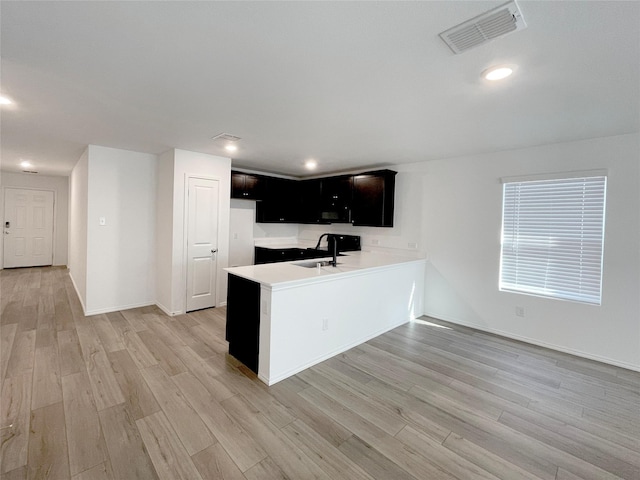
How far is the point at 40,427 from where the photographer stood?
6.46ft

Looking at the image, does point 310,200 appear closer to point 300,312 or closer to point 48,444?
point 300,312

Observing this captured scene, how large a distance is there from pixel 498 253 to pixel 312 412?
309cm

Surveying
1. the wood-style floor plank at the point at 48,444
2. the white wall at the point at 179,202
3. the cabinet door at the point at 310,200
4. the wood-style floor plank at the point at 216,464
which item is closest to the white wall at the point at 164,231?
the white wall at the point at 179,202

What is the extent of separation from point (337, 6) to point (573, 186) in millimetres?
3450

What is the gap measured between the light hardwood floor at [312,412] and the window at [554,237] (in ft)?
2.66

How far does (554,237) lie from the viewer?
3.48 meters

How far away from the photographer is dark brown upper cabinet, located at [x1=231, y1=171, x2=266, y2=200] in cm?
527

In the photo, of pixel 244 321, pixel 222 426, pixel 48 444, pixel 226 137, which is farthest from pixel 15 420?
pixel 226 137

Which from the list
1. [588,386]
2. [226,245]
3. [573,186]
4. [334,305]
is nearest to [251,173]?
[226,245]

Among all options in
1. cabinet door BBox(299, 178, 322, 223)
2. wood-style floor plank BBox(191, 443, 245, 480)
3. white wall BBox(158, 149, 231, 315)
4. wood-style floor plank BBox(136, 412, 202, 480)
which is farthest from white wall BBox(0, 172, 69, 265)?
wood-style floor plank BBox(191, 443, 245, 480)

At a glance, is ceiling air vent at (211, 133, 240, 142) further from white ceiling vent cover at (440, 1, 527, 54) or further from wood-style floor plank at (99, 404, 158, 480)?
wood-style floor plank at (99, 404, 158, 480)

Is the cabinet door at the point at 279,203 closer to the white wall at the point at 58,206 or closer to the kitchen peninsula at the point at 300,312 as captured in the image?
the kitchen peninsula at the point at 300,312

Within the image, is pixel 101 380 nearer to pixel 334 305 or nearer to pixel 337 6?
pixel 334 305

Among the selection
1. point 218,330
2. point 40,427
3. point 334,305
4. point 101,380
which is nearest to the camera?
point 40,427
